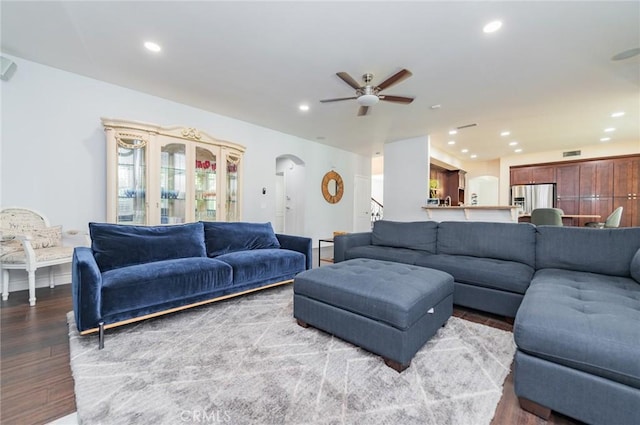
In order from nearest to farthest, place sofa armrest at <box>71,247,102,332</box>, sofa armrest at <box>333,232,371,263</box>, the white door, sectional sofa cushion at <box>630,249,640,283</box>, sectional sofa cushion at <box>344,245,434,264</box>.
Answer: sofa armrest at <box>71,247,102,332</box>, sectional sofa cushion at <box>630,249,640,283</box>, sectional sofa cushion at <box>344,245,434,264</box>, sofa armrest at <box>333,232,371,263</box>, the white door

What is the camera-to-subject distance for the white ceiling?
223 cm

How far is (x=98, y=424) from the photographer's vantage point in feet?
4.04

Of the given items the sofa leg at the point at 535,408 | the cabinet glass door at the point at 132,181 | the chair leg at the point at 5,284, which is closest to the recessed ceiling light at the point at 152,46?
the cabinet glass door at the point at 132,181

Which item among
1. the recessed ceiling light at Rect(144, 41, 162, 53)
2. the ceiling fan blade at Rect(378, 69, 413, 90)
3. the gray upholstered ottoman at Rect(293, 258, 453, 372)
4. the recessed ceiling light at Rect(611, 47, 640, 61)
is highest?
the recessed ceiling light at Rect(144, 41, 162, 53)

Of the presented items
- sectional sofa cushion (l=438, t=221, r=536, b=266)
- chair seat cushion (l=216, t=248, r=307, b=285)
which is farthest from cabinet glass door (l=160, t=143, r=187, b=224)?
sectional sofa cushion (l=438, t=221, r=536, b=266)

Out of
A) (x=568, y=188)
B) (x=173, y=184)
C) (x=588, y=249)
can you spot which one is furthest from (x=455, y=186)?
(x=173, y=184)

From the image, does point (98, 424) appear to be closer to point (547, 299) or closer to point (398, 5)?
point (547, 299)

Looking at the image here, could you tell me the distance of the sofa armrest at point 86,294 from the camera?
184 cm

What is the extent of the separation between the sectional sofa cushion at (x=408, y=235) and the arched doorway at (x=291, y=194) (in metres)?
2.95

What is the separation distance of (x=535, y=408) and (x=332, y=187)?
6188 mm

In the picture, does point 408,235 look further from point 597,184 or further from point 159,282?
point 597,184

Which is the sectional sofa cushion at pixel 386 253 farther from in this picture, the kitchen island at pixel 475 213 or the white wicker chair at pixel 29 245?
the white wicker chair at pixel 29 245

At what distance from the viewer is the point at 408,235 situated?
3.62 meters

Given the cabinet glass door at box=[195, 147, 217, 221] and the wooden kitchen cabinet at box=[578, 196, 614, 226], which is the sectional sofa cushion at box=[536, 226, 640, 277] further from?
the wooden kitchen cabinet at box=[578, 196, 614, 226]
